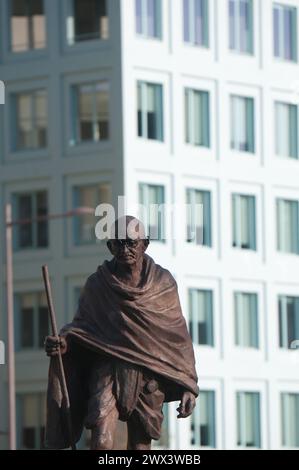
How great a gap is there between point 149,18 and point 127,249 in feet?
206

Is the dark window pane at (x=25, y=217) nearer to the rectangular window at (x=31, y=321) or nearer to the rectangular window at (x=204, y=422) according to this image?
the rectangular window at (x=31, y=321)

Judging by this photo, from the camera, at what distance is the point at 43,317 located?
8806 centimetres

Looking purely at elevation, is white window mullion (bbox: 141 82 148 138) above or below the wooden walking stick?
above

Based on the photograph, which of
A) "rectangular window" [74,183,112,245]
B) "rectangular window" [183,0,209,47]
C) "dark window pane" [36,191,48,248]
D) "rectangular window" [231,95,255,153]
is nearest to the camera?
"rectangular window" [74,183,112,245]

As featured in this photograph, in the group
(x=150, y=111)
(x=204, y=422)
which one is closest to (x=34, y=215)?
(x=150, y=111)

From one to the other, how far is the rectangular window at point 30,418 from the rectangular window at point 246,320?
24.1 feet

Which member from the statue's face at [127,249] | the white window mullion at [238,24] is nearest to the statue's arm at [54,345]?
the statue's face at [127,249]

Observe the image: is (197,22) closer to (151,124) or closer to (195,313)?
(151,124)

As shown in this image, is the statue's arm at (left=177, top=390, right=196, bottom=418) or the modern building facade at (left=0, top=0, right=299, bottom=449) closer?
the statue's arm at (left=177, top=390, right=196, bottom=418)

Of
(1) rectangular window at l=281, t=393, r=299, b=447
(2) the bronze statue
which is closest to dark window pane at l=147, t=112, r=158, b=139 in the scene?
(1) rectangular window at l=281, t=393, r=299, b=447

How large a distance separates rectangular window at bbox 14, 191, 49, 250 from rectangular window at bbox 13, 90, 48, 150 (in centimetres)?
166

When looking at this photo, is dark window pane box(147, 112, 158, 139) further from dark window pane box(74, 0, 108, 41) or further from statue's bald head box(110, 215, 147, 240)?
statue's bald head box(110, 215, 147, 240)

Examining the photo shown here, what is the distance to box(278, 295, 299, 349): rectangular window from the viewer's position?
90.9 metres
